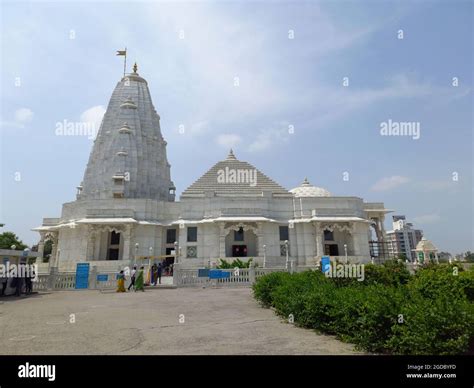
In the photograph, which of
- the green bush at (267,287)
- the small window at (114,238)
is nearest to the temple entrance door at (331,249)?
the small window at (114,238)

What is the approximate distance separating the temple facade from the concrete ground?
62.0 feet

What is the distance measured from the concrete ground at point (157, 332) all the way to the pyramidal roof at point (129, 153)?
26.4 m

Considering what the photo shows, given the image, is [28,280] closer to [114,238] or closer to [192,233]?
[192,233]

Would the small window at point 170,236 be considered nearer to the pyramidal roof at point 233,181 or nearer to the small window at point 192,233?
the small window at point 192,233

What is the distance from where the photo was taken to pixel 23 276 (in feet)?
51.8

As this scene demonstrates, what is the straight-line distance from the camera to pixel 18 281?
15.6 m

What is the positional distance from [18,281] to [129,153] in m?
23.1

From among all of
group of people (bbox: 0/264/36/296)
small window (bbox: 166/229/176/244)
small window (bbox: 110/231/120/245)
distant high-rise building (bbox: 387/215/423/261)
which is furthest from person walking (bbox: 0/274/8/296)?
distant high-rise building (bbox: 387/215/423/261)

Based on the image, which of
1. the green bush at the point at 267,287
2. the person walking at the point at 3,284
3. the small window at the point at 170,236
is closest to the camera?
the green bush at the point at 267,287

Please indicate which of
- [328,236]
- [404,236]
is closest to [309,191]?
[328,236]

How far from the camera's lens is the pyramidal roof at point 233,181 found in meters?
39.1
